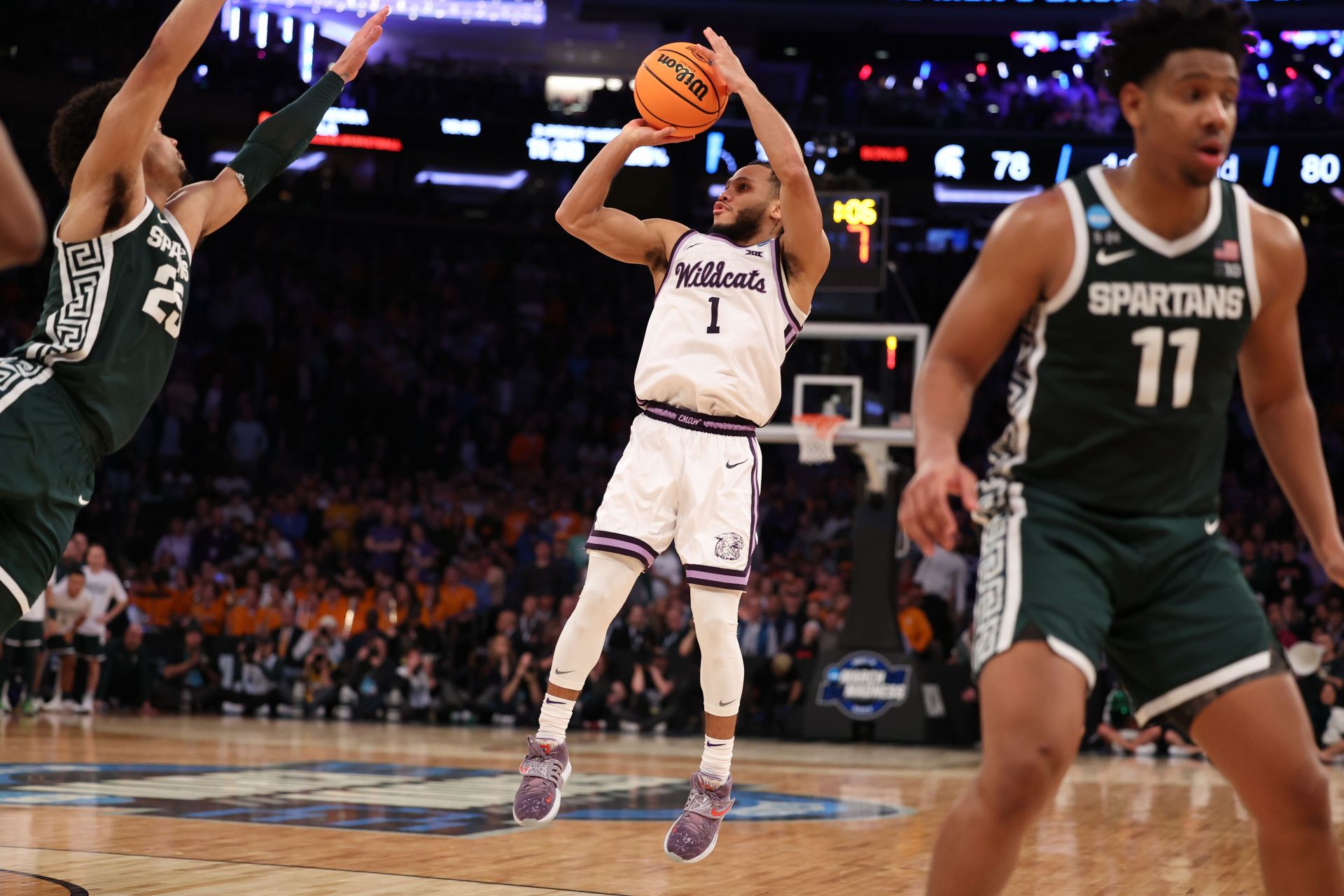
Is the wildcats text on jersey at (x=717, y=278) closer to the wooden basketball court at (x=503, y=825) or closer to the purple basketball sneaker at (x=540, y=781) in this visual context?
the purple basketball sneaker at (x=540, y=781)

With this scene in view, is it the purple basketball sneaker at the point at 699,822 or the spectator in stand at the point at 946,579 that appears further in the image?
the spectator in stand at the point at 946,579

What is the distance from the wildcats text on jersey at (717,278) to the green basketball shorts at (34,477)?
8.24ft

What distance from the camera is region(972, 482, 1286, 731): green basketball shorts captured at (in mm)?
3324

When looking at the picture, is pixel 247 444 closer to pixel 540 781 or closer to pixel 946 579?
pixel 946 579

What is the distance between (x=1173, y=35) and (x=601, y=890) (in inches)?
144

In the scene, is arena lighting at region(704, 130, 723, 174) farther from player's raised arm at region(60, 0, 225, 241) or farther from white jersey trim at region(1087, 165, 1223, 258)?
white jersey trim at region(1087, 165, 1223, 258)

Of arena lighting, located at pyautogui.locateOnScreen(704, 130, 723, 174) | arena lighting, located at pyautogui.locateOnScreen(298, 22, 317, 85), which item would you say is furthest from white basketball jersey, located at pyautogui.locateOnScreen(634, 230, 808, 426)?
arena lighting, located at pyautogui.locateOnScreen(298, 22, 317, 85)

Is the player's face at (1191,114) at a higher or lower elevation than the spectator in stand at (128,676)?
higher

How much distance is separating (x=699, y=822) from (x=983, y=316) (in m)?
2.97

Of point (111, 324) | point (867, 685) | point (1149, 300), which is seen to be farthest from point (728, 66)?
point (867, 685)

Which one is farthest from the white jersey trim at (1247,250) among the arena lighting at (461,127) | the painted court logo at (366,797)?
the arena lighting at (461,127)

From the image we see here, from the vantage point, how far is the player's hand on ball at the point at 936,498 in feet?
10.8

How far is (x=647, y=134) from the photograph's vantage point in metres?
6.08

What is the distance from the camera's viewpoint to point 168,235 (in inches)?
187
